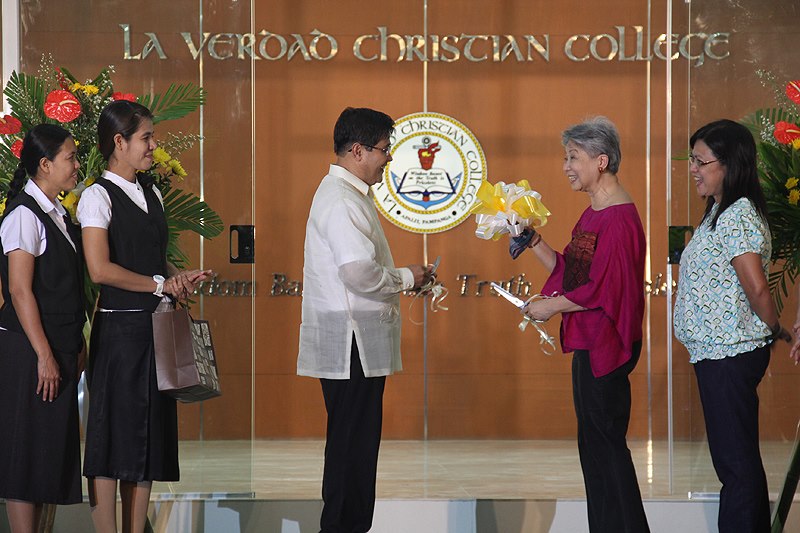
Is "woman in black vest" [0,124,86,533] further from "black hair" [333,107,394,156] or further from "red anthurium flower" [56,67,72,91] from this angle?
"black hair" [333,107,394,156]

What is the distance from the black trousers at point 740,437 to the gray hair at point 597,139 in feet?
2.33

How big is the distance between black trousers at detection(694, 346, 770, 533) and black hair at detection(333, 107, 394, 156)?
127 centimetres

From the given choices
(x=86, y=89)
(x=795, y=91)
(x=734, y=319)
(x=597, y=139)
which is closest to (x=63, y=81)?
(x=86, y=89)

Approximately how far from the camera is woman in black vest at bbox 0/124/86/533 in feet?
11.0

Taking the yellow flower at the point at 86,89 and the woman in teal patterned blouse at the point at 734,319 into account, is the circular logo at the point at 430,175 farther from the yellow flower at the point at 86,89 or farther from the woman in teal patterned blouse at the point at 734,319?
the woman in teal patterned blouse at the point at 734,319

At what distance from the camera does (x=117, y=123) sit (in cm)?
338

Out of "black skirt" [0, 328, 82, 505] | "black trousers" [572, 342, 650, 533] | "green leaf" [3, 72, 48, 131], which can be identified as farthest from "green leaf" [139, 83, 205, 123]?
"black trousers" [572, 342, 650, 533]

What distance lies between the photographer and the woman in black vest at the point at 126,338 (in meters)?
3.32

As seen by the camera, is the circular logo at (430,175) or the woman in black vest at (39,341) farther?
the circular logo at (430,175)

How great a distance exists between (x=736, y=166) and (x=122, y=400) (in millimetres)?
2016

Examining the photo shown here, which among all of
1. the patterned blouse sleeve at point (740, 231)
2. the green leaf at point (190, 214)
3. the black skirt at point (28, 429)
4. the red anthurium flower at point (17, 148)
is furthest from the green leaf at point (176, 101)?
the patterned blouse sleeve at point (740, 231)

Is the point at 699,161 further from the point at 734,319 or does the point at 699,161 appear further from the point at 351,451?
the point at 351,451

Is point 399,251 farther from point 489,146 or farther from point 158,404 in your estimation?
point 158,404

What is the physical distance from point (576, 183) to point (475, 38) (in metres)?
3.26
